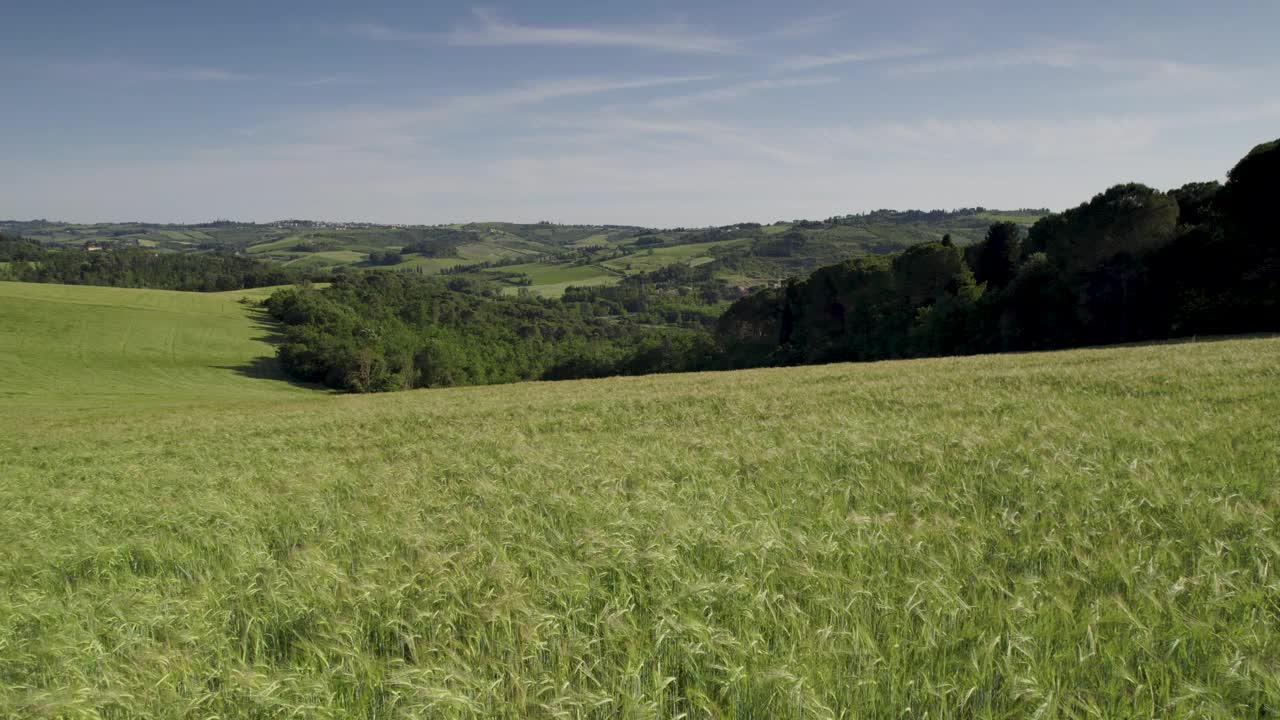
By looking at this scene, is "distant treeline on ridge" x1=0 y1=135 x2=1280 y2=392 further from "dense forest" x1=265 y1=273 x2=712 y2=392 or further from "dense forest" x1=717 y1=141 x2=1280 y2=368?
"dense forest" x1=265 y1=273 x2=712 y2=392

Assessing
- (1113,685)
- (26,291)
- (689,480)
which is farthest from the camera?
(26,291)

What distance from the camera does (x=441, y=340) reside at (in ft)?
511

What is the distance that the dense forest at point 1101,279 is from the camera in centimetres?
3488

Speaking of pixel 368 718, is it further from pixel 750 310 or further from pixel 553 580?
pixel 750 310

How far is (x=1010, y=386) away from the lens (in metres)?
13.9

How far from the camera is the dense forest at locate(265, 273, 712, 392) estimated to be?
105875 mm

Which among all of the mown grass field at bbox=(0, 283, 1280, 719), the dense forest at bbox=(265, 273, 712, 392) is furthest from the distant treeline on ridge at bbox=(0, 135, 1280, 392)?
the mown grass field at bbox=(0, 283, 1280, 719)

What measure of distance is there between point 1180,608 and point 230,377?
111896 millimetres

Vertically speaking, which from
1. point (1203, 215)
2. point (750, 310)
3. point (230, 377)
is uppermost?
point (1203, 215)

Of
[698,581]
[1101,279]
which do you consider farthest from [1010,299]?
[698,581]

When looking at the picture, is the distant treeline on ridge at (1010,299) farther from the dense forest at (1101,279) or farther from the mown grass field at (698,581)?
the mown grass field at (698,581)

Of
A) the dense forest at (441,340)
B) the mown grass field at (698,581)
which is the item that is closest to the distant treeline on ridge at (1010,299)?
the dense forest at (441,340)

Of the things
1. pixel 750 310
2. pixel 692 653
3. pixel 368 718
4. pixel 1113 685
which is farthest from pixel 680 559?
pixel 750 310

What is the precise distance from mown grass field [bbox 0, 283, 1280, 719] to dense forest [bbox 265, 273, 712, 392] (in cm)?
7936
